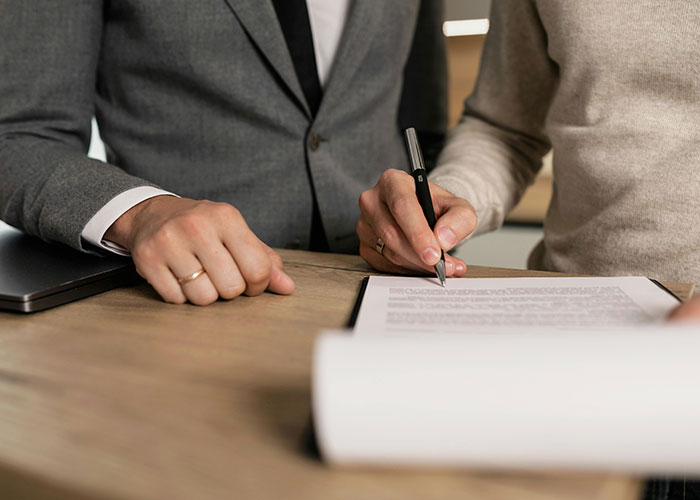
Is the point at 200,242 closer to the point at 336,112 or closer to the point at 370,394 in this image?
the point at 370,394

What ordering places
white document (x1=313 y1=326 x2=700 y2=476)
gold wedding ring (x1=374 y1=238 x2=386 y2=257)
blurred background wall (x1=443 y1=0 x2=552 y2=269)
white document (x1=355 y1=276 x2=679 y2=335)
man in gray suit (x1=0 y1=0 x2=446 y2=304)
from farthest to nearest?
1. blurred background wall (x1=443 y1=0 x2=552 y2=269)
2. man in gray suit (x1=0 y1=0 x2=446 y2=304)
3. gold wedding ring (x1=374 y1=238 x2=386 y2=257)
4. white document (x1=355 y1=276 x2=679 y2=335)
5. white document (x1=313 y1=326 x2=700 y2=476)

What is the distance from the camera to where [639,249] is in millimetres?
702

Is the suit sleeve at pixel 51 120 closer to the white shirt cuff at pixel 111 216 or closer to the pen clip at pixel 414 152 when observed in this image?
the white shirt cuff at pixel 111 216

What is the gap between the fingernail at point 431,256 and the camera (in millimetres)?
544

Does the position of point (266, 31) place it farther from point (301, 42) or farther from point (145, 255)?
point (145, 255)

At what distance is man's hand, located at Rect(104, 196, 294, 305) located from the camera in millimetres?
515

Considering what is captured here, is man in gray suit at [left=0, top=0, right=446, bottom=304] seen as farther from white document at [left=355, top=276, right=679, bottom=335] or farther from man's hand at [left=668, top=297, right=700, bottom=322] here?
man's hand at [left=668, top=297, right=700, bottom=322]

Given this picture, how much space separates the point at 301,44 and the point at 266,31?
9 cm

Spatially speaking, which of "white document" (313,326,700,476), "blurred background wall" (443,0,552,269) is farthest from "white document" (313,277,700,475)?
"blurred background wall" (443,0,552,269)

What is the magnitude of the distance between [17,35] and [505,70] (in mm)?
727

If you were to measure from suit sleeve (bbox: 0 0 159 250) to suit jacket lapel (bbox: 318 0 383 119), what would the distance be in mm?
364

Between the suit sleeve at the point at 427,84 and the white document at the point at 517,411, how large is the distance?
1.03 meters

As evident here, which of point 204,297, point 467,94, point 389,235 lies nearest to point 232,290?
point 204,297

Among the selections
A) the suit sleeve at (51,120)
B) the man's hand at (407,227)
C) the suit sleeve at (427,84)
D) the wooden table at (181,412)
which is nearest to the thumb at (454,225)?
the man's hand at (407,227)
